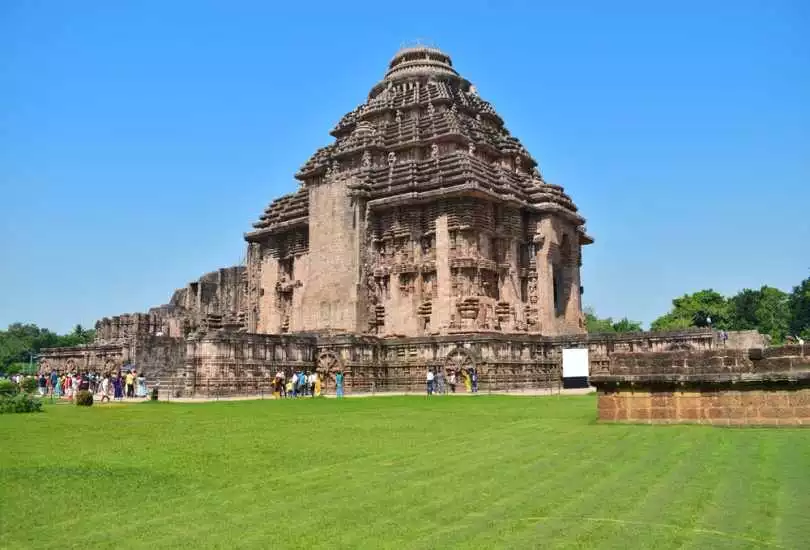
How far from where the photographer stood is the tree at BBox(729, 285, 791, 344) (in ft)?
258

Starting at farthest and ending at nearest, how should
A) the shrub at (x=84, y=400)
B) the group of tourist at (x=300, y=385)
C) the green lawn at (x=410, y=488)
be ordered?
the group of tourist at (x=300, y=385) → the shrub at (x=84, y=400) → the green lawn at (x=410, y=488)

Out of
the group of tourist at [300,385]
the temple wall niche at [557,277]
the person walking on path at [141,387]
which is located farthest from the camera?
the temple wall niche at [557,277]

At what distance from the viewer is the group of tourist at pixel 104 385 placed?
3341 cm

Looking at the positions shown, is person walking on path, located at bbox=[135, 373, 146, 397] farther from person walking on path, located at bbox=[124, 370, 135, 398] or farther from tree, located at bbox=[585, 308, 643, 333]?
tree, located at bbox=[585, 308, 643, 333]

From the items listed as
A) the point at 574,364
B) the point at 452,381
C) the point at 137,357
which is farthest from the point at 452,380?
the point at 137,357

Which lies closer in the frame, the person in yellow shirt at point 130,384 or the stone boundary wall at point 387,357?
the stone boundary wall at point 387,357

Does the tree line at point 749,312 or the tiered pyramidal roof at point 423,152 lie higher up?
the tiered pyramidal roof at point 423,152

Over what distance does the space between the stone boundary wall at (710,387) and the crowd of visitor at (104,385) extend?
78.1ft

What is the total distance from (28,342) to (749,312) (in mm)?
103000

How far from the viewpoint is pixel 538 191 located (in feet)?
141

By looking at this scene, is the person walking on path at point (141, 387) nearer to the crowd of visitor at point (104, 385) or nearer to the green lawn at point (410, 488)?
the crowd of visitor at point (104, 385)

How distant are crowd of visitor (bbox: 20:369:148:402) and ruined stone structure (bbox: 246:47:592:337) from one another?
32.1ft

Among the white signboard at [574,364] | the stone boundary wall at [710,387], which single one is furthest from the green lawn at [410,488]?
the white signboard at [574,364]

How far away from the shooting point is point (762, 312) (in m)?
79.1
